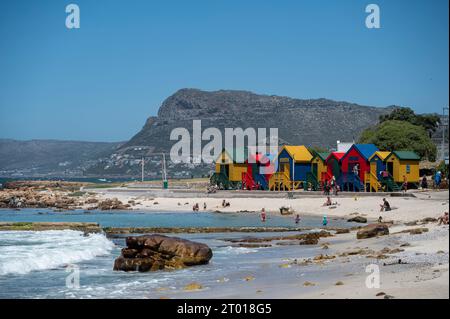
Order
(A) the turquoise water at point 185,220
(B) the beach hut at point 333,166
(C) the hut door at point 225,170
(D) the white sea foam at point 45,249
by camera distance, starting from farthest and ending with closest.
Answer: (C) the hut door at point 225,170
(B) the beach hut at point 333,166
(A) the turquoise water at point 185,220
(D) the white sea foam at point 45,249

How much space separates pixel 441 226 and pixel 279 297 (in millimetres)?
14207

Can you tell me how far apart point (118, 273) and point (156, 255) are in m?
1.61

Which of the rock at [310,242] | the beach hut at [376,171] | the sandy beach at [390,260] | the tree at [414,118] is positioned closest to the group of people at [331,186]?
the beach hut at [376,171]

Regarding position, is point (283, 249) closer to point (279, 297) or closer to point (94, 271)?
point (94, 271)

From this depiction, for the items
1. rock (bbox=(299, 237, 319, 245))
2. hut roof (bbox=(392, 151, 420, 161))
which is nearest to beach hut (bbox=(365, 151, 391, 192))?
hut roof (bbox=(392, 151, 420, 161))

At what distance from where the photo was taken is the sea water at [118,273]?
19.0 m

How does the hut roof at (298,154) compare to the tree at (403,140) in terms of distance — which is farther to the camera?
the tree at (403,140)

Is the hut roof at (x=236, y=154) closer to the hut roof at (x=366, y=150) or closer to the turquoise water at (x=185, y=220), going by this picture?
the hut roof at (x=366, y=150)

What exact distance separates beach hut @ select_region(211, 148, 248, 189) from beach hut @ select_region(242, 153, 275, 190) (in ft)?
3.63

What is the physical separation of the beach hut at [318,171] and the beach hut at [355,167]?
2355 mm

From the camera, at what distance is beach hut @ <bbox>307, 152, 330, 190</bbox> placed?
64312mm

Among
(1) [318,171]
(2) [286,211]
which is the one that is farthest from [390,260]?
(1) [318,171]

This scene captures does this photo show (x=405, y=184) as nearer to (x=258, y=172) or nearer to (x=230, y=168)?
(x=258, y=172)
